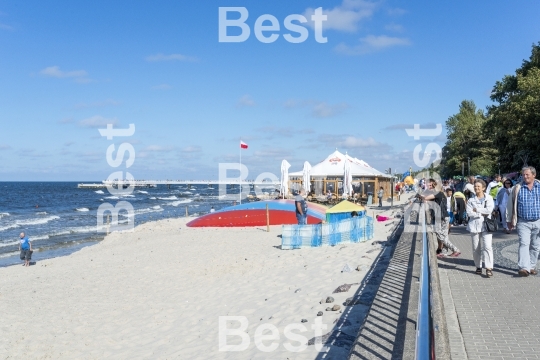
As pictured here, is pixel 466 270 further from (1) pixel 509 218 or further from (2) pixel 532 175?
(2) pixel 532 175

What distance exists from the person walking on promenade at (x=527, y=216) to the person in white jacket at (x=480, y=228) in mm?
429

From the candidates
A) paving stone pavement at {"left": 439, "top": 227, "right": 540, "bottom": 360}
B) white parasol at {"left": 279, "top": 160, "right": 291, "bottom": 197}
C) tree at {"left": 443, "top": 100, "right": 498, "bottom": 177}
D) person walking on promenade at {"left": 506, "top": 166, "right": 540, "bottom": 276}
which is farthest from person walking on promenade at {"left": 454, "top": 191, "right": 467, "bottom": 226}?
tree at {"left": 443, "top": 100, "right": 498, "bottom": 177}

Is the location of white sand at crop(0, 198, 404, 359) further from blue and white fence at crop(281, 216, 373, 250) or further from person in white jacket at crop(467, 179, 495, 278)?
person in white jacket at crop(467, 179, 495, 278)

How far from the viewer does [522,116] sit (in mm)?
21875

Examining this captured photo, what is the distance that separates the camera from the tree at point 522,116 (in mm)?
21266

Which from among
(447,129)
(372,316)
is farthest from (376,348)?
(447,129)

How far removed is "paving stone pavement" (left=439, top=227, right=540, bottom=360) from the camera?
15.0ft

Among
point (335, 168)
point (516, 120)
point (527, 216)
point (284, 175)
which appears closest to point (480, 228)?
point (527, 216)

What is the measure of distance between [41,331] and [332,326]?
6138 millimetres

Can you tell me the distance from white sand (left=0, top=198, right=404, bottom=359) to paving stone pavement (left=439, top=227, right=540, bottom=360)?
1583mm

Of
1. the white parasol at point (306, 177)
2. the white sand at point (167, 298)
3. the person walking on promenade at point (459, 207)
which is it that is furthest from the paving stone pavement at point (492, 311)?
the white parasol at point (306, 177)

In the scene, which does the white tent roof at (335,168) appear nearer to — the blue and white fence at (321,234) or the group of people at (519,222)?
the blue and white fence at (321,234)

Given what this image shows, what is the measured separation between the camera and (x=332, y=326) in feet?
21.6

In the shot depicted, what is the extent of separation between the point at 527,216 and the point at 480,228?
766 millimetres
